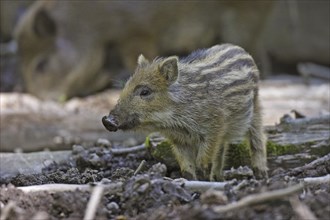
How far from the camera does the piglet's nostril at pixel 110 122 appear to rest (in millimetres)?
4375

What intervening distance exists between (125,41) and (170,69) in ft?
25.4

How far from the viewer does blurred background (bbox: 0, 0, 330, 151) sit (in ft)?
38.9

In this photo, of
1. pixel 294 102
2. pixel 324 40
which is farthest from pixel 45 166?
pixel 324 40

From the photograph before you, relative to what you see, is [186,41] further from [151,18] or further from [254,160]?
[254,160]

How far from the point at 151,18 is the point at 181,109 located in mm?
7442

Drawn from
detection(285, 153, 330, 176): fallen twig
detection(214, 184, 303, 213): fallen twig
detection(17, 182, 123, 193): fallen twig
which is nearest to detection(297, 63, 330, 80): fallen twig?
detection(285, 153, 330, 176): fallen twig

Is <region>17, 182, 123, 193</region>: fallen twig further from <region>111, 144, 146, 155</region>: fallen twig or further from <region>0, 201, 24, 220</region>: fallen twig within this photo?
<region>111, 144, 146, 155</region>: fallen twig

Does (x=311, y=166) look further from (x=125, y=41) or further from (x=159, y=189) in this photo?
(x=125, y=41)

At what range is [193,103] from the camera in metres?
4.63

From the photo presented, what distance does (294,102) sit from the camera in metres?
9.60

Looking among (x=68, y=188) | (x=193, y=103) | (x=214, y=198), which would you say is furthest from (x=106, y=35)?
(x=214, y=198)

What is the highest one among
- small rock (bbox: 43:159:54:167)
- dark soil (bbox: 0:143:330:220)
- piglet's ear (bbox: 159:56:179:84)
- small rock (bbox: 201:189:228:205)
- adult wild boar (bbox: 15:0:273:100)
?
piglet's ear (bbox: 159:56:179:84)

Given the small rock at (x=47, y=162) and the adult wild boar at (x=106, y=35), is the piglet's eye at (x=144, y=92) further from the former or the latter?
the adult wild boar at (x=106, y=35)

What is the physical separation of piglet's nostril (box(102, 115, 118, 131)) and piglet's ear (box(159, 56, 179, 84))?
1.40 feet
